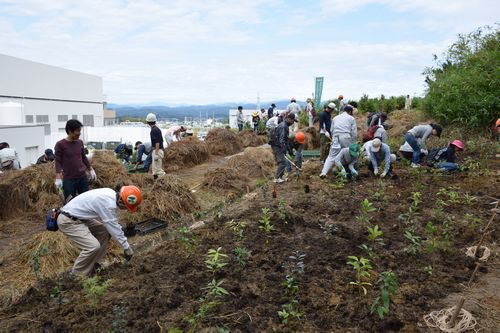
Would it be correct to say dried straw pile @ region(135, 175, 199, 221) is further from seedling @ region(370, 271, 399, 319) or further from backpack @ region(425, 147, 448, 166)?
backpack @ region(425, 147, 448, 166)

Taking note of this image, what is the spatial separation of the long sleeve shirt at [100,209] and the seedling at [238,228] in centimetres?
138

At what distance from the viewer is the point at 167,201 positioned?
6312 mm

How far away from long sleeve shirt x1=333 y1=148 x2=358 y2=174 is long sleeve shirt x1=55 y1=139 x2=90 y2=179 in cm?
463

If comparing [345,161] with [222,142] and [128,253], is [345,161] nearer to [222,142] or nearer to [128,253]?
[128,253]

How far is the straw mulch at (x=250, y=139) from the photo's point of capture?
1496cm

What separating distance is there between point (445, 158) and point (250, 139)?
27.6 ft

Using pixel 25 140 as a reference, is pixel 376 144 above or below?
above

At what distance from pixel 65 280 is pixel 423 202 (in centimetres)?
519

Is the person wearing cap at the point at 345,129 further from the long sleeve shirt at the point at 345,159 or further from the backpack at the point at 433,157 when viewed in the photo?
the backpack at the point at 433,157

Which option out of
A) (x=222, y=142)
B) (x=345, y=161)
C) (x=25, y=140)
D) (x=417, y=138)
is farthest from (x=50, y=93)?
(x=417, y=138)

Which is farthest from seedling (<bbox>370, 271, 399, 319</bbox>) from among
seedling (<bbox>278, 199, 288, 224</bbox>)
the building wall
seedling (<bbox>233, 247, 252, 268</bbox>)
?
the building wall

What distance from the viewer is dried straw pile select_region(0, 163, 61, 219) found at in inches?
257

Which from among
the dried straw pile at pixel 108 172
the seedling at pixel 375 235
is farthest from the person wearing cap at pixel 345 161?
the dried straw pile at pixel 108 172

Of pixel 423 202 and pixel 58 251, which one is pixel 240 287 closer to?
pixel 58 251
